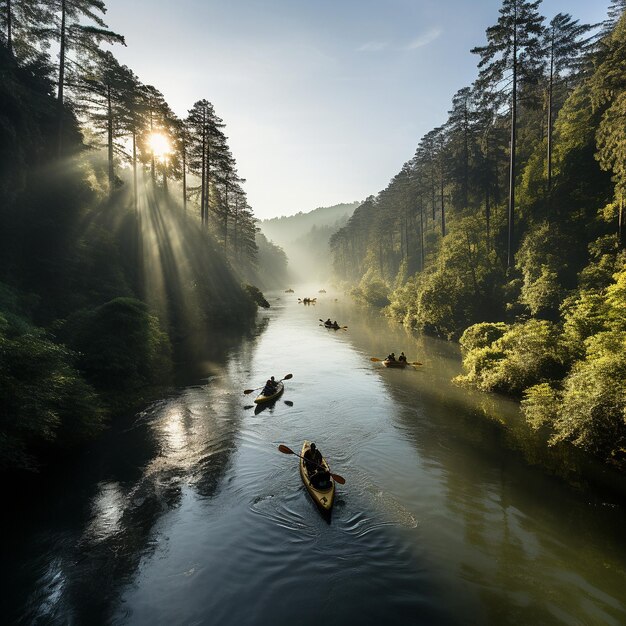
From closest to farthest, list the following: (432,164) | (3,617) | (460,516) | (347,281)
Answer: (3,617), (460,516), (432,164), (347,281)

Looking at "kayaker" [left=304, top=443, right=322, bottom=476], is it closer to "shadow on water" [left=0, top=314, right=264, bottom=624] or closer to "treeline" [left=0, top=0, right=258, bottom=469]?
"shadow on water" [left=0, top=314, right=264, bottom=624]

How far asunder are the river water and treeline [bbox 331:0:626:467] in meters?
2.68

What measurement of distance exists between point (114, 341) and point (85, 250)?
12.6m

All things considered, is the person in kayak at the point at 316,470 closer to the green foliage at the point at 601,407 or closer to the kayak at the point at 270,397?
the kayak at the point at 270,397

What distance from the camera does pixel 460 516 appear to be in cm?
1168

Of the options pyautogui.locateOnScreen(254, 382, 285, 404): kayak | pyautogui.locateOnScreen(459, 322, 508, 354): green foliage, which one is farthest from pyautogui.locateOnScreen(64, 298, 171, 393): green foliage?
pyautogui.locateOnScreen(459, 322, 508, 354): green foliage

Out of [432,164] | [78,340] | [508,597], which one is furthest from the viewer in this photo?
[432,164]

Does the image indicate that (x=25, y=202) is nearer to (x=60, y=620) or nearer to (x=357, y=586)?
(x=60, y=620)

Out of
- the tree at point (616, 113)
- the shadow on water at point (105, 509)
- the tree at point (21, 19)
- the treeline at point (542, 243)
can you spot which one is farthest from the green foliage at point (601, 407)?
the tree at point (21, 19)

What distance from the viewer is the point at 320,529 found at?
11219 millimetres

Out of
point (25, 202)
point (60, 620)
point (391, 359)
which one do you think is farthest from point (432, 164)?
point (60, 620)

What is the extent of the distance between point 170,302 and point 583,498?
33.8 meters

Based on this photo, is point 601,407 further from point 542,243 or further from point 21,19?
point 21,19

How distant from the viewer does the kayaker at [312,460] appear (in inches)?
535
